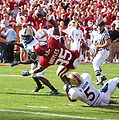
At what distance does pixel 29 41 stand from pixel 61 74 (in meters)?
1.45

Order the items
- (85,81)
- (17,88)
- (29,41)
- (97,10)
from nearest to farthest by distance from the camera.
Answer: (85,81) < (29,41) < (17,88) < (97,10)

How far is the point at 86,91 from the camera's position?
952 cm

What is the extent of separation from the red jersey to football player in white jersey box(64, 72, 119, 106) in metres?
1.12

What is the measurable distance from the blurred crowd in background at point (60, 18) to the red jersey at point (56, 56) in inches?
347

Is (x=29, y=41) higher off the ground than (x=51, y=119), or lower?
higher

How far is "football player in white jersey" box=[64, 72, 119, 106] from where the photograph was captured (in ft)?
31.2

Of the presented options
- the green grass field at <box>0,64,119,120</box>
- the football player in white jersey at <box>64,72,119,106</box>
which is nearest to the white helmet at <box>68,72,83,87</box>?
the football player in white jersey at <box>64,72,119,106</box>

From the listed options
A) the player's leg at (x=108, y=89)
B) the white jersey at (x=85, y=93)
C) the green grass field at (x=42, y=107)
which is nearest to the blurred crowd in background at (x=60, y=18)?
the green grass field at (x=42, y=107)

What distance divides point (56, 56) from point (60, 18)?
12.9 metres

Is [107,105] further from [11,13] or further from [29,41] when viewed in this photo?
[11,13]

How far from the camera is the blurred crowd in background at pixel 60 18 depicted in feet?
70.6

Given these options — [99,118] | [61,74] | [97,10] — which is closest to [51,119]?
[99,118]

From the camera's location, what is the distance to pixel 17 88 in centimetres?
1312

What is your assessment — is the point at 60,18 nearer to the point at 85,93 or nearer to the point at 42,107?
the point at 42,107
